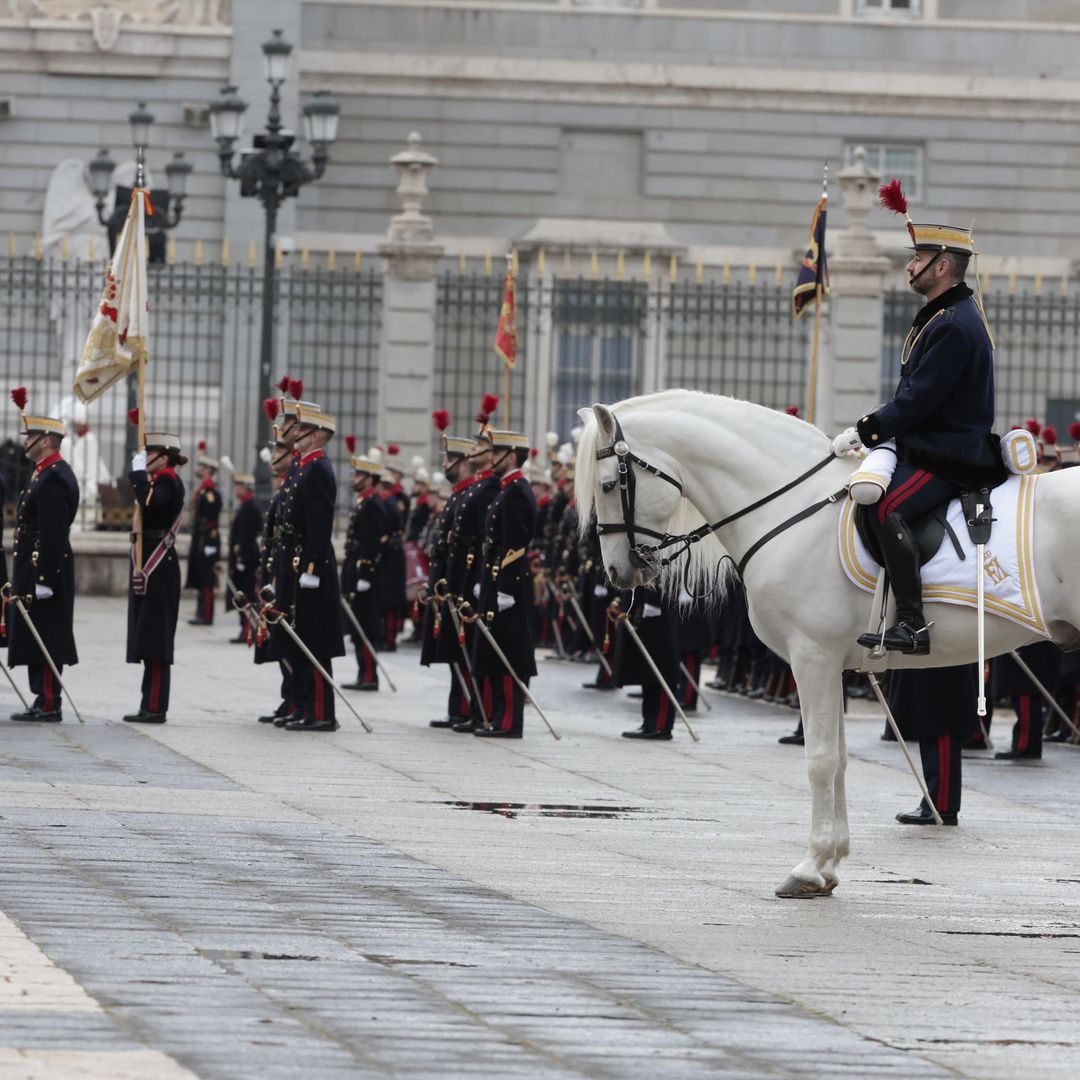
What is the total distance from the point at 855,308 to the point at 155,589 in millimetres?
14041

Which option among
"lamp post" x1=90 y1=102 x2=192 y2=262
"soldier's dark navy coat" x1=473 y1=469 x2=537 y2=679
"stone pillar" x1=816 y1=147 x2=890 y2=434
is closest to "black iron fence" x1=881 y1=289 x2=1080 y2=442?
"stone pillar" x1=816 y1=147 x2=890 y2=434

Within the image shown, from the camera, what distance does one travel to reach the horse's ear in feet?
29.9

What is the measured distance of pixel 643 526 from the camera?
9.23m

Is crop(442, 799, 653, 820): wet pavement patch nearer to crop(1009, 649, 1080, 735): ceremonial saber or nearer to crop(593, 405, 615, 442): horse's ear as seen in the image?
crop(593, 405, 615, 442): horse's ear

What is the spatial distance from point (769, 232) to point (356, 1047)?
1168 inches

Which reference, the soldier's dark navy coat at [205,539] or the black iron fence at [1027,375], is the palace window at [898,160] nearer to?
the black iron fence at [1027,375]

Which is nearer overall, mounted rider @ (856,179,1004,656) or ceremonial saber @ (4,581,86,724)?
mounted rider @ (856,179,1004,656)

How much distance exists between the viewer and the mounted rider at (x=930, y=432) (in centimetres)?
875

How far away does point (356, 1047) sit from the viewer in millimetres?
5805

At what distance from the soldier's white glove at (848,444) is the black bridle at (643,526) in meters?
0.10

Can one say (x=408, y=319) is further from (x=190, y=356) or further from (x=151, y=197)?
(x=190, y=356)

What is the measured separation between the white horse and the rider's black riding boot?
0.40ft

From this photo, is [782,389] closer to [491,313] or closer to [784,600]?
[491,313]

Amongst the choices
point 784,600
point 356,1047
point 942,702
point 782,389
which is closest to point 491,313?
point 782,389
